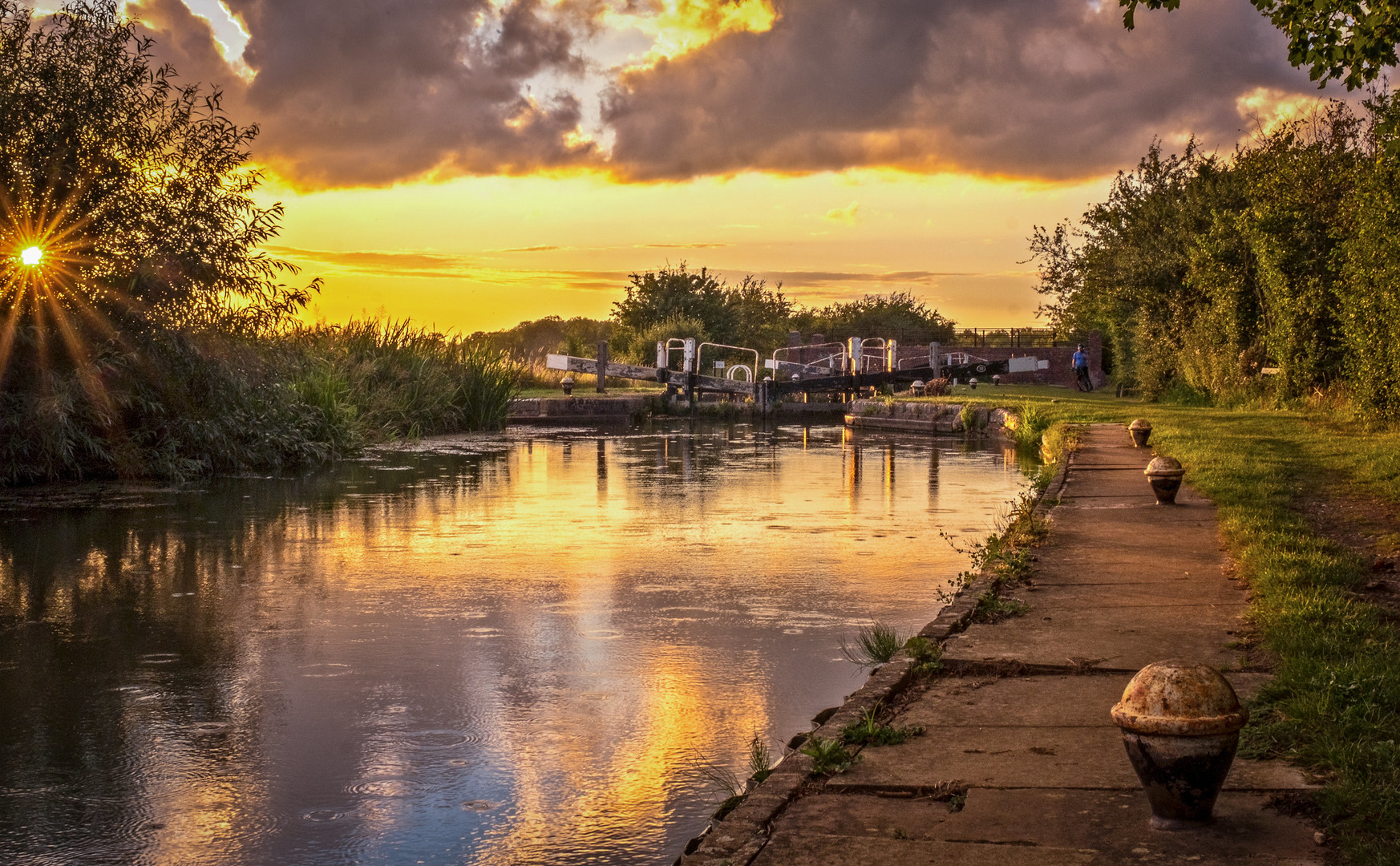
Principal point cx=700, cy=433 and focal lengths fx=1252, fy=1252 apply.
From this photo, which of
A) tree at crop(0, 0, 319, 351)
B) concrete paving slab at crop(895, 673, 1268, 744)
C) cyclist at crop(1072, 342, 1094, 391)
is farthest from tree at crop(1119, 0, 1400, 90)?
cyclist at crop(1072, 342, 1094, 391)

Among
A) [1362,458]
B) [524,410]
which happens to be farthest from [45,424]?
[524,410]

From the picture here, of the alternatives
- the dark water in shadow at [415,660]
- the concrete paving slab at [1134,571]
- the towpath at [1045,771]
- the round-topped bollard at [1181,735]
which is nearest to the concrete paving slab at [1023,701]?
the towpath at [1045,771]

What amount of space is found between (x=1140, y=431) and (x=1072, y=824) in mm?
12761

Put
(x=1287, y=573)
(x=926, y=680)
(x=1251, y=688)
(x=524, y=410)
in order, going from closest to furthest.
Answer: (x=1251, y=688)
(x=926, y=680)
(x=1287, y=573)
(x=524, y=410)

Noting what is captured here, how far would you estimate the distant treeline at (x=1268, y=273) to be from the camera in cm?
1478

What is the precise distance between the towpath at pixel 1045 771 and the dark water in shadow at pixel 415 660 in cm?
64

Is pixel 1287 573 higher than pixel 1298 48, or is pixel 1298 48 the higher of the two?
pixel 1298 48

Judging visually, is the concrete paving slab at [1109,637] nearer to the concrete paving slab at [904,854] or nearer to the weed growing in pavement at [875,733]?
the weed growing in pavement at [875,733]

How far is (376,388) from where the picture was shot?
73.4 feet

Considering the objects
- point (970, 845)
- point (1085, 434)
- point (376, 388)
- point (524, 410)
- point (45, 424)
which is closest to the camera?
point (970, 845)

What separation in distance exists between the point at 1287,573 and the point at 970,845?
3957 mm

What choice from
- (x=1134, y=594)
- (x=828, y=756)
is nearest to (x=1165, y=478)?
(x=1134, y=594)

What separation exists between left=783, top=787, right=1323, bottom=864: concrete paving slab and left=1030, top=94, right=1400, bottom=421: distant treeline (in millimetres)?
9361

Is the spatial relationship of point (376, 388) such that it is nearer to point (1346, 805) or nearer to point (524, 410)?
point (524, 410)
